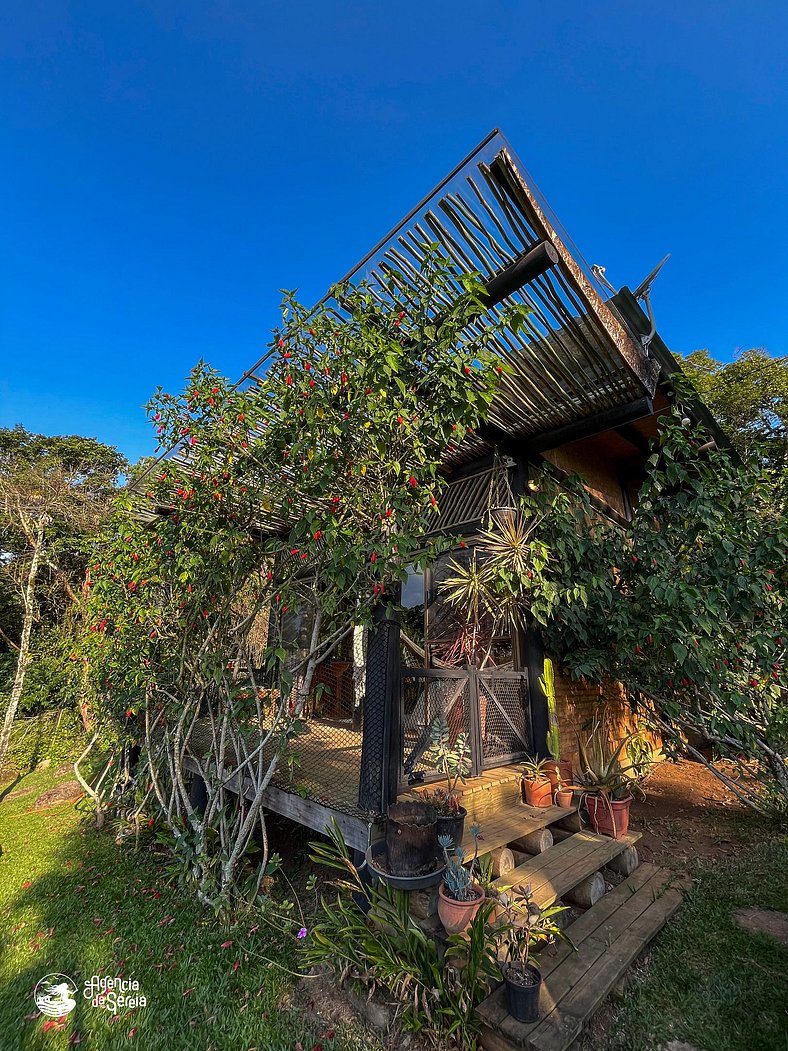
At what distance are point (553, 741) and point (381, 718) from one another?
2.05 metres

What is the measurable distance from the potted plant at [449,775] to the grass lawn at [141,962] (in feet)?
3.25

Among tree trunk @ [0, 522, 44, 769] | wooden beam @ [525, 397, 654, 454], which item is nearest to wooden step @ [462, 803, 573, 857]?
wooden beam @ [525, 397, 654, 454]

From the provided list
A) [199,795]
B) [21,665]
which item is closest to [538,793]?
[199,795]

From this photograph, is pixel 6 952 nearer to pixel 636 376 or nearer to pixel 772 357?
pixel 636 376

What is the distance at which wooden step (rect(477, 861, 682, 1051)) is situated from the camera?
197 centimetres

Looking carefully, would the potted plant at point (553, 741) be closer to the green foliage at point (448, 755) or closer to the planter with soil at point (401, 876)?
the green foliage at point (448, 755)

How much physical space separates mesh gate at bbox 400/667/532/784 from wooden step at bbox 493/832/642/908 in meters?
0.79

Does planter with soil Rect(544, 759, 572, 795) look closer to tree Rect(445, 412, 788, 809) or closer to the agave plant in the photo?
the agave plant

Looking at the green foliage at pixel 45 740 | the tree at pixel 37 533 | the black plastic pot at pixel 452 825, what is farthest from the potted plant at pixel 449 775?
the green foliage at pixel 45 740

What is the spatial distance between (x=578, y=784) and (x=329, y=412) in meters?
3.86

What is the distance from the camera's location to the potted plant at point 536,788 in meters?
3.78

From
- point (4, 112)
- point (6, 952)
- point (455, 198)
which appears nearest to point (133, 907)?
point (6, 952)

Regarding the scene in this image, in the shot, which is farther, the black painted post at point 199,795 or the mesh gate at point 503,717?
the black painted post at point 199,795

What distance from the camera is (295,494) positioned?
115 inches
